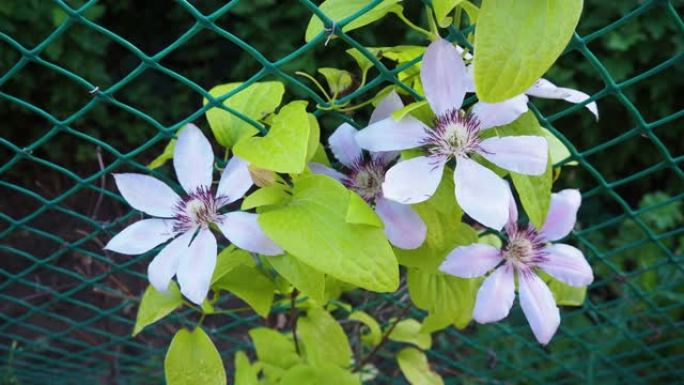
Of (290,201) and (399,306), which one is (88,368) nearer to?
(399,306)

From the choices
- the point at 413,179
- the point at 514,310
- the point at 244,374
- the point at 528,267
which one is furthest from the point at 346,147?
the point at 514,310

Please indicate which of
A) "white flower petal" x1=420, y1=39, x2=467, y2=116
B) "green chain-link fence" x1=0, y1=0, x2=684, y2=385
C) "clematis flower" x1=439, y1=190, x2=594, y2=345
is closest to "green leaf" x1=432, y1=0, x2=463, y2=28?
"white flower petal" x1=420, y1=39, x2=467, y2=116

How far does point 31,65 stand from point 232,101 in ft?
5.30

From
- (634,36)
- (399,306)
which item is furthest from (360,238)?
(634,36)

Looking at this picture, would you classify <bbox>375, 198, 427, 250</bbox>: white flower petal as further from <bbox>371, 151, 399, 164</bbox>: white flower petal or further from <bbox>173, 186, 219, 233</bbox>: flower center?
<bbox>173, 186, 219, 233</bbox>: flower center

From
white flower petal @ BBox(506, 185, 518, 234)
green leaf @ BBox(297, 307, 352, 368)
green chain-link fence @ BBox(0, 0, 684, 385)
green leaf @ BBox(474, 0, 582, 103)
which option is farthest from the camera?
green chain-link fence @ BBox(0, 0, 684, 385)

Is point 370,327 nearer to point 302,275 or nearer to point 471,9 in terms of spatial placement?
point 302,275

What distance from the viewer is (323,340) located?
1.04 meters

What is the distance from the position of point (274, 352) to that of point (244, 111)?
0.38 meters

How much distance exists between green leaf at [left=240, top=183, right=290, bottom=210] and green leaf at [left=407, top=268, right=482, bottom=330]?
0.72 feet

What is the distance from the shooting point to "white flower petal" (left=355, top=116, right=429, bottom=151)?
0.73 metres

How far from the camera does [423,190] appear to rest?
2.30 ft

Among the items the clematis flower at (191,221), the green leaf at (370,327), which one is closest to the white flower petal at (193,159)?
the clematis flower at (191,221)

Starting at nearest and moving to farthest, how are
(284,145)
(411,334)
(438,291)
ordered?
(284,145) < (438,291) < (411,334)
